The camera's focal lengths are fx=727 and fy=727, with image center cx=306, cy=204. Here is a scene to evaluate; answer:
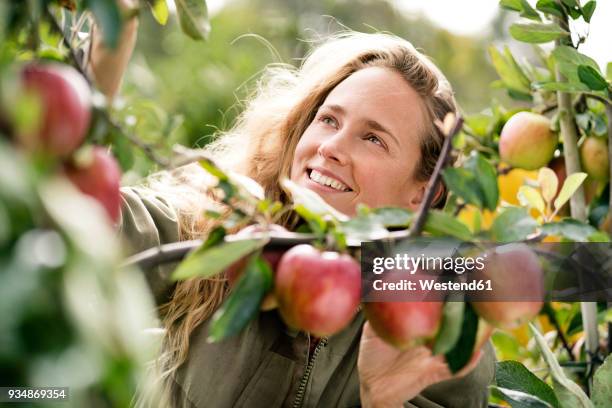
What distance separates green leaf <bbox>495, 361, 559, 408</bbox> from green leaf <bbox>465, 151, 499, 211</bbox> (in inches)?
15.8

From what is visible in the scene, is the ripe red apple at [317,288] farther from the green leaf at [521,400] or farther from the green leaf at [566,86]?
the green leaf at [566,86]

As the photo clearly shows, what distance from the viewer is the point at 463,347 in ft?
1.81

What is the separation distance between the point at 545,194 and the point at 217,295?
533mm

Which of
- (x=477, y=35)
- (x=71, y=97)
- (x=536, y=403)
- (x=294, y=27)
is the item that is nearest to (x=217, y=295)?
(x=536, y=403)

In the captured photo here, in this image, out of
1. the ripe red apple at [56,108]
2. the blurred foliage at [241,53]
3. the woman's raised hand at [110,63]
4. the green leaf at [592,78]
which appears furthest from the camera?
the blurred foliage at [241,53]

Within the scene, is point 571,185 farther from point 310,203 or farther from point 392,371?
point 310,203

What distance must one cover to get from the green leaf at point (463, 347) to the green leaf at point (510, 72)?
803 millimetres

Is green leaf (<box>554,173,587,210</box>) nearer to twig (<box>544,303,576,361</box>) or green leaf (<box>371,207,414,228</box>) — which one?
green leaf (<box>371,207,414,228</box>)

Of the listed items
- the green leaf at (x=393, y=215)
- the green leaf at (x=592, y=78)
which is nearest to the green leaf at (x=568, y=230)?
the green leaf at (x=393, y=215)

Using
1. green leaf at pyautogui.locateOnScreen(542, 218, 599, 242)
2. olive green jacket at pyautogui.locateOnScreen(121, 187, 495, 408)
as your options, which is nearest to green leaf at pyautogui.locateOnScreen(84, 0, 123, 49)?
green leaf at pyautogui.locateOnScreen(542, 218, 599, 242)

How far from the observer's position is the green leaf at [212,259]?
0.47 metres

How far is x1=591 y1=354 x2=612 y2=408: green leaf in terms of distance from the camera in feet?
3.09

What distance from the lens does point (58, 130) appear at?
1.26 ft

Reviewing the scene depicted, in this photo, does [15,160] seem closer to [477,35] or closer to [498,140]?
[498,140]
